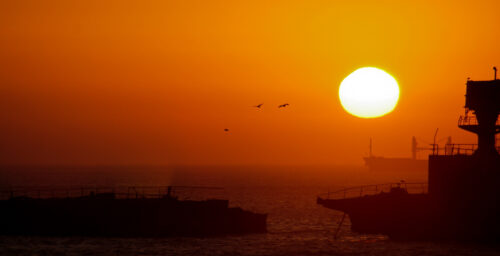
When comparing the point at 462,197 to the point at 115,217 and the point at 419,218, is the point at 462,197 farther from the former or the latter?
the point at 115,217

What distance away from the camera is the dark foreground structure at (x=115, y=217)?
77.2 meters

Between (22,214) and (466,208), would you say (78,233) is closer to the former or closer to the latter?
(22,214)

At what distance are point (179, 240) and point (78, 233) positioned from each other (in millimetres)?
11385

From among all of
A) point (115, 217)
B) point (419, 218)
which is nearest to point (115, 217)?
point (115, 217)

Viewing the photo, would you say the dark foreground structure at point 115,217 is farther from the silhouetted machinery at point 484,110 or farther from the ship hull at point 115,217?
the silhouetted machinery at point 484,110

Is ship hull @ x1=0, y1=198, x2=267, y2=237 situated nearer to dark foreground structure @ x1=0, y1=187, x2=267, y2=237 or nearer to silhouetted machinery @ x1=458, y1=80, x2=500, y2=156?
dark foreground structure @ x1=0, y1=187, x2=267, y2=237

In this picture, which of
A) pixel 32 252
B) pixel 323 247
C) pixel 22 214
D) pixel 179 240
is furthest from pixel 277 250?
pixel 22 214

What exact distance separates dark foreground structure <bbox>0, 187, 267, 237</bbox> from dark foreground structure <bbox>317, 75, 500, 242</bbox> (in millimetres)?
17038

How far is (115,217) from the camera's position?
78.1 metres

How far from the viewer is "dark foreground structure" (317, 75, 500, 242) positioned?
71562 millimetres

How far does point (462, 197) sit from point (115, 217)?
35178 millimetres

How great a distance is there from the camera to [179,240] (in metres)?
72.9

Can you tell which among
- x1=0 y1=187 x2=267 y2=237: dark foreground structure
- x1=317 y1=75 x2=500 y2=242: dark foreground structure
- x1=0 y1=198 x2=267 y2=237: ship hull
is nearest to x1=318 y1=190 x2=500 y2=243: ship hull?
x1=317 y1=75 x2=500 y2=242: dark foreground structure

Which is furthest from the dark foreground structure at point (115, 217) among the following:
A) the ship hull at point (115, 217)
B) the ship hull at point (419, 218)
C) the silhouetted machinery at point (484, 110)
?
the silhouetted machinery at point (484, 110)
